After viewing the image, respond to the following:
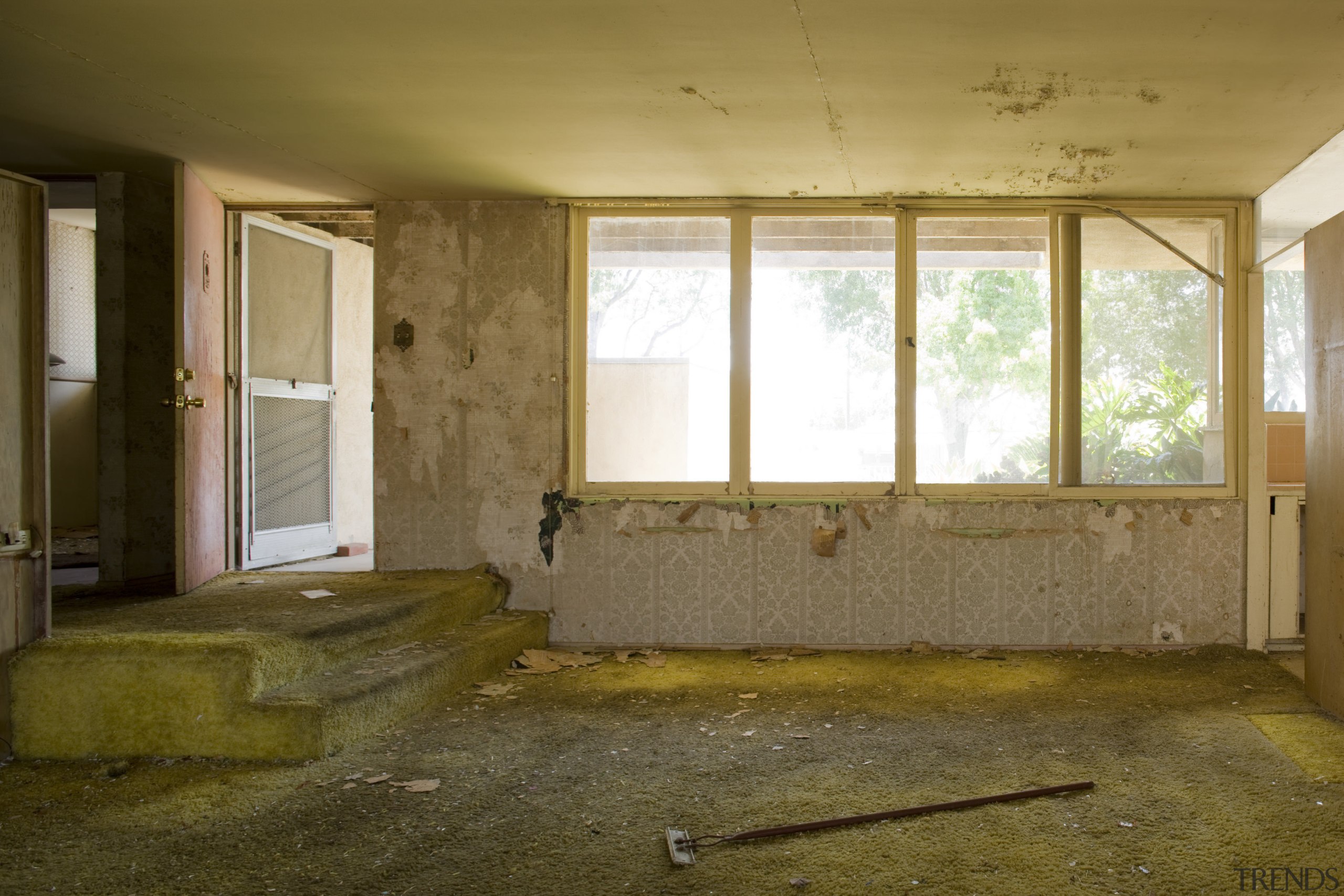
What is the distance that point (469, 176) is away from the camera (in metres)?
4.16

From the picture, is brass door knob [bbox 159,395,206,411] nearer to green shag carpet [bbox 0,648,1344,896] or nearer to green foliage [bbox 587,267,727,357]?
green shag carpet [bbox 0,648,1344,896]

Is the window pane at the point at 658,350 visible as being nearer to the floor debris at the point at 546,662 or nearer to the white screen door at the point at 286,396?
the floor debris at the point at 546,662

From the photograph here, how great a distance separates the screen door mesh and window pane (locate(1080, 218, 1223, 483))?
172 inches

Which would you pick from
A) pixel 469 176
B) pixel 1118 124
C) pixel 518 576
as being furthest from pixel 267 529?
pixel 1118 124

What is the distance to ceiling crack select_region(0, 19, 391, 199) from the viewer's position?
8.74 feet

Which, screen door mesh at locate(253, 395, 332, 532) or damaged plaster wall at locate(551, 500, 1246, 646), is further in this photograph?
screen door mesh at locate(253, 395, 332, 532)

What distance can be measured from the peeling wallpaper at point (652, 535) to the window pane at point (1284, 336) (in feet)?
2.23

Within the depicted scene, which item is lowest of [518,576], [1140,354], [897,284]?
[518,576]

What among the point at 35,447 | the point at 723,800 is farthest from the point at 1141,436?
the point at 35,447

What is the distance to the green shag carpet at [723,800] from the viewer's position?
2.16m

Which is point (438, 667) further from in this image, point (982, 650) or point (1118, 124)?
point (1118, 124)

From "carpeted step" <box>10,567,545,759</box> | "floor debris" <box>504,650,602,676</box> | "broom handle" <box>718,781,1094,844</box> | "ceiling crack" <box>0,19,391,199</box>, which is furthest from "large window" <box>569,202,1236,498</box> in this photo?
"broom handle" <box>718,781,1094,844</box>

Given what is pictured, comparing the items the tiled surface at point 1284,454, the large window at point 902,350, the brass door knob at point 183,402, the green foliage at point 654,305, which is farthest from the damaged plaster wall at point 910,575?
the brass door knob at point 183,402

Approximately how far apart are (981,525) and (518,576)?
2.42 meters
